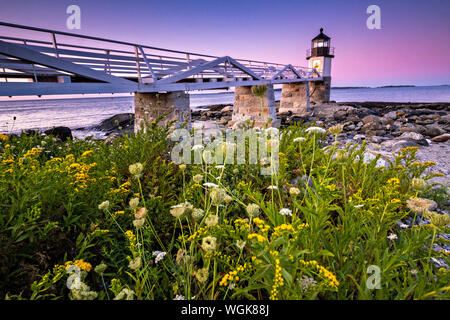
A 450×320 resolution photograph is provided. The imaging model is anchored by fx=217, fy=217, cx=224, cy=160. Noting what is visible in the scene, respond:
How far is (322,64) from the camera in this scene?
30.1 metres

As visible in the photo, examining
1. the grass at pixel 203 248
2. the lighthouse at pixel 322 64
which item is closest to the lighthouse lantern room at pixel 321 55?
the lighthouse at pixel 322 64

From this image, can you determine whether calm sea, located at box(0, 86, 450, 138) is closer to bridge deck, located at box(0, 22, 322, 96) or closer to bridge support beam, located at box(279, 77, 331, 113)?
bridge deck, located at box(0, 22, 322, 96)

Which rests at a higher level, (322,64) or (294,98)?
(322,64)

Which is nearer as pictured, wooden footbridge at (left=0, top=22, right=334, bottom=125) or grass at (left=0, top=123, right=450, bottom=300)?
grass at (left=0, top=123, right=450, bottom=300)

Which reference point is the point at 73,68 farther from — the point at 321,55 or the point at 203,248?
the point at 321,55

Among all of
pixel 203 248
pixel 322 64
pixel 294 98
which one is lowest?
pixel 203 248

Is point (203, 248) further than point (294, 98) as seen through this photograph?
No

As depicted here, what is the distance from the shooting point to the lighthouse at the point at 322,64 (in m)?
30.1

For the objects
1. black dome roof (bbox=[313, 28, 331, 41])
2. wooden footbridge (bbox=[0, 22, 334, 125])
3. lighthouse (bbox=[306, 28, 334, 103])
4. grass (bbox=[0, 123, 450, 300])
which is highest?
black dome roof (bbox=[313, 28, 331, 41])

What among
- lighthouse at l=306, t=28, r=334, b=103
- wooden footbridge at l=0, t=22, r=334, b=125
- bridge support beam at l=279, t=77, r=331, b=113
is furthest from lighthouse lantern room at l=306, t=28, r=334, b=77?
wooden footbridge at l=0, t=22, r=334, b=125

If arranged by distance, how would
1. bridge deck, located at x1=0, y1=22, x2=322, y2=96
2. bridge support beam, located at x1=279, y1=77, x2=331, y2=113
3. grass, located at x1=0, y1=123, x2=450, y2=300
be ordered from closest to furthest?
grass, located at x1=0, y1=123, x2=450, y2=300, bridge deck, located at x1=0, y1=22, x2=322, y2=96, bridge support beam, located at x1=279, y1=77, x2=331, y2=113

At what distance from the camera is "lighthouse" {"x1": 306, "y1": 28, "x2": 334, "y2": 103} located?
3012 cm

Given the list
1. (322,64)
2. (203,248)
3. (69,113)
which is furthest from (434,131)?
(69,113)
